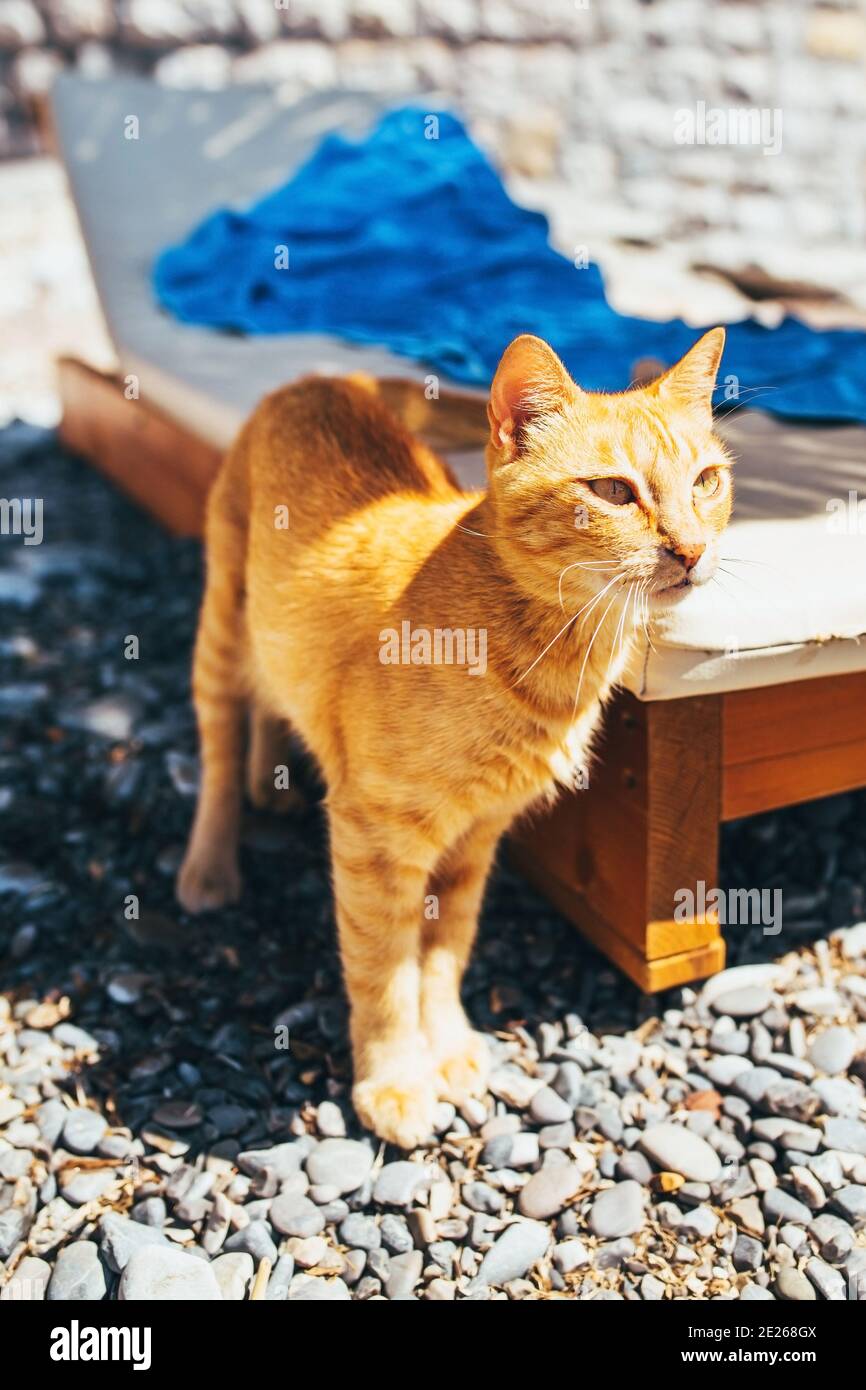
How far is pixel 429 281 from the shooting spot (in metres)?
4.25

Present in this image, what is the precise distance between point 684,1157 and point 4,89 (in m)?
7.19

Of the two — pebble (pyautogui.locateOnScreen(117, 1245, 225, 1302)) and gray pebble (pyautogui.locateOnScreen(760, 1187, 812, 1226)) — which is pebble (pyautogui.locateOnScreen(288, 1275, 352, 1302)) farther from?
gray pebble (pyautogui.locateOnScreen(760, 1187, 812, 1226))

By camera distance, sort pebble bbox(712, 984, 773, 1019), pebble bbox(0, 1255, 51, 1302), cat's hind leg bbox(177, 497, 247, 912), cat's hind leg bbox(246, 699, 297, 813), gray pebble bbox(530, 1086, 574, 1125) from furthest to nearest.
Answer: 1. cat's hind leg bbox(246, 699, 297, 813)
2. cat's hind leg bbox(177, 497, 247, 912)
3. pebble bbox(712, 984, 773, 1019)
4. gray pebble bbox(530, 1086, 574, 1125)
5. pebble bbox(0, 1255, 51, 1302)

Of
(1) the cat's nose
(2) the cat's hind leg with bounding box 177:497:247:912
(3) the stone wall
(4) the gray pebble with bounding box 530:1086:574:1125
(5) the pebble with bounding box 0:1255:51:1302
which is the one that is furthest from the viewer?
Result: (3) the stone wall

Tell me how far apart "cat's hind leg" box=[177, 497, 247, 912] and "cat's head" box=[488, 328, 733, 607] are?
2.91ft

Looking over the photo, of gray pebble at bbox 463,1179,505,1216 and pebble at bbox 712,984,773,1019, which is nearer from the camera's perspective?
gray pebble at bbox 463,1179,505,1216

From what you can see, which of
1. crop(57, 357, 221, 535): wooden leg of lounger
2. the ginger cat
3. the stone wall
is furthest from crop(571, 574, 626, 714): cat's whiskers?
the stone wall

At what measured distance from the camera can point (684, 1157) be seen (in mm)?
1876

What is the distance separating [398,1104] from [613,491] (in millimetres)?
1082

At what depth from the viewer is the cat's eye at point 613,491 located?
1.57 meters

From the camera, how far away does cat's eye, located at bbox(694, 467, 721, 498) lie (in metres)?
1.63

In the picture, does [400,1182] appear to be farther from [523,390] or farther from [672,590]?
[523,390]

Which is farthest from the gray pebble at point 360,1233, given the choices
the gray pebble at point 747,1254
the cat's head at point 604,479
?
the cat's head at point 604,479

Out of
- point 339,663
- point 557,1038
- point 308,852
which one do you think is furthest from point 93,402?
point 557,1038
